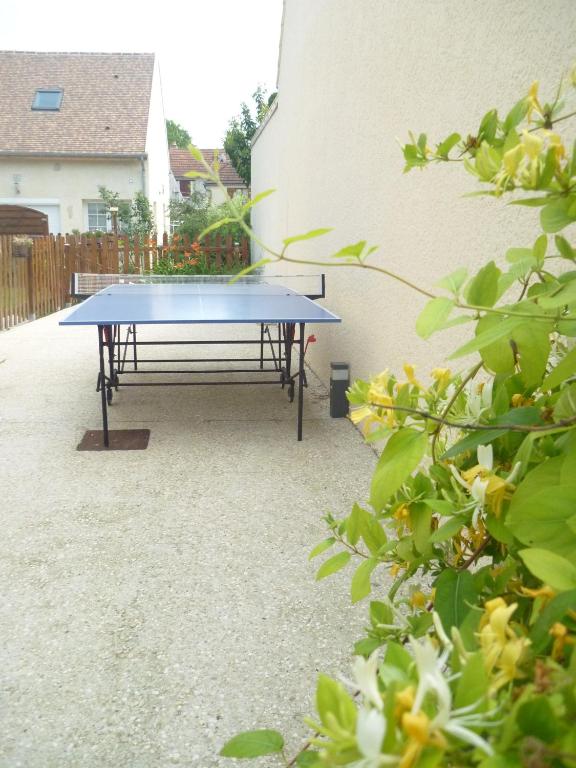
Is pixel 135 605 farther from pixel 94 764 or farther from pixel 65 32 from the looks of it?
pixel 65 32

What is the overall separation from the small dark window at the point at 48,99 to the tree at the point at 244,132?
5.94 metres

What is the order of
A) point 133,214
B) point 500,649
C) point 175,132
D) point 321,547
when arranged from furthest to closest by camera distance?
point 175,132 < point 133,214 < point 321,547 < point 500,649

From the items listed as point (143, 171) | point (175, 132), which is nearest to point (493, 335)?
point (143, 171)

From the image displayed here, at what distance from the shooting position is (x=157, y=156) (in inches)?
1045

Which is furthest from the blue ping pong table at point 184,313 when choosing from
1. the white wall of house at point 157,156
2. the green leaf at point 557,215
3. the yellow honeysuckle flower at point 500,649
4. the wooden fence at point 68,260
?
the white wall of house at point 157,156

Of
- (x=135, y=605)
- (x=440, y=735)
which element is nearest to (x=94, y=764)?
(x=135, y=605)

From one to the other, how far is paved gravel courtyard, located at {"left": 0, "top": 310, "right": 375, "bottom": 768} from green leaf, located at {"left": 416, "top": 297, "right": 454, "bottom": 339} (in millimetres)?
1551

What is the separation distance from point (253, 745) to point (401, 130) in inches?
162

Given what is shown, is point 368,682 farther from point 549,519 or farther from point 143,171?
point 143,171

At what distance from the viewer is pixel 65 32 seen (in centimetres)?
3125

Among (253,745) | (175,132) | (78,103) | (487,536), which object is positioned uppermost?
(175,132)

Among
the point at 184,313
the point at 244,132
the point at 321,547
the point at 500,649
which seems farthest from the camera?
the point at 244,132

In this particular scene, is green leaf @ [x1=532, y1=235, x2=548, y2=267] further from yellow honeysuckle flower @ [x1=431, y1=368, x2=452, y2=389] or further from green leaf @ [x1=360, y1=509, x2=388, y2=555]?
green leaf @ [x1=360, y1=509, x2=388, y2=555]

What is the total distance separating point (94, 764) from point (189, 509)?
1915 millimetres
